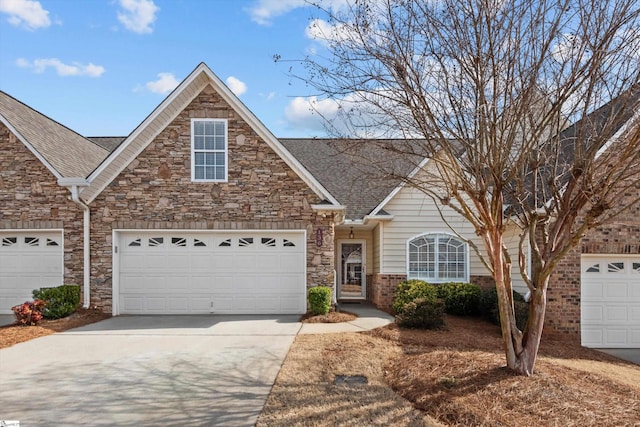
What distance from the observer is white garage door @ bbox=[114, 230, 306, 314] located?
42.2ft

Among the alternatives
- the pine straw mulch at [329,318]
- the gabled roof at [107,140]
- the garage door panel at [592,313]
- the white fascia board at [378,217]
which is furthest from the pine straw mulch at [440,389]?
the gabled roof at [107,140]

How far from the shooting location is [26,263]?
13.0m

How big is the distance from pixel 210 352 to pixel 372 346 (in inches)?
114

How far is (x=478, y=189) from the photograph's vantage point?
669cm

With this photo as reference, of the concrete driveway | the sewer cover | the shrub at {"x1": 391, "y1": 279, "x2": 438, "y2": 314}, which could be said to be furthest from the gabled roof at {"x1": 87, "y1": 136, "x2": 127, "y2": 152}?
the sewer cover

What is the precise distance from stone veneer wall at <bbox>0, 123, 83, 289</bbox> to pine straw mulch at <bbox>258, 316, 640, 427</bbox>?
7542mm

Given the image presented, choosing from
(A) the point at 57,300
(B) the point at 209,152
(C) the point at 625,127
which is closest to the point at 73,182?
(A) the point at 57,300

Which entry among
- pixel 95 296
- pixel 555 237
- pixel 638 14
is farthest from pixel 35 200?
pixel 638 14

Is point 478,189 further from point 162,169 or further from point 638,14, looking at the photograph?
point 162,169

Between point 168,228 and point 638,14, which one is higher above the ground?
point 638,14

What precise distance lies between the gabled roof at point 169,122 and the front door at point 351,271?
5.71 metres

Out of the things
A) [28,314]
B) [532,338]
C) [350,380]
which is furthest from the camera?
[28,314]

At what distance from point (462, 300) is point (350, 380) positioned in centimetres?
670

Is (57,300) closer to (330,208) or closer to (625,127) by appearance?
(330,208)
